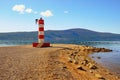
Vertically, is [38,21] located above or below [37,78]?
above

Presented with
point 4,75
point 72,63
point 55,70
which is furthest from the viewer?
point 72,63

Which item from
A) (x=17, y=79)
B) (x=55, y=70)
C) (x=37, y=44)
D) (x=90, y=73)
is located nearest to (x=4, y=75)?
(x=17, y=79)

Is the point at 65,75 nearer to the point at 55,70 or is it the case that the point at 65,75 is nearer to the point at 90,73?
the point at 55,70

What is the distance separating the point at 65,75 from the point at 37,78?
1.43m

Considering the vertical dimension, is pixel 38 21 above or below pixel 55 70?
above

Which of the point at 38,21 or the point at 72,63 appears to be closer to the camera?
the point at 72,63

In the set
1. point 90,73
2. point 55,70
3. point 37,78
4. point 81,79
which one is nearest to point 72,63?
point 90,73

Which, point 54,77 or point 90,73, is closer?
point 54,77

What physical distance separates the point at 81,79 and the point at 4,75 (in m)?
3.30

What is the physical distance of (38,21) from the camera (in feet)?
98.8

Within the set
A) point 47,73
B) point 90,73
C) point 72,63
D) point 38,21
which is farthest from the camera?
point 38,21

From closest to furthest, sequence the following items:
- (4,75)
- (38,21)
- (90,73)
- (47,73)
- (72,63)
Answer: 1. (4,75)
2. (47,73)
3. (90,73)
4. (72,63)
5. (38,21)

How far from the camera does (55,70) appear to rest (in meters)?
12.0

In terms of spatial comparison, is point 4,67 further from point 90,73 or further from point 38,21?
point 38,21
